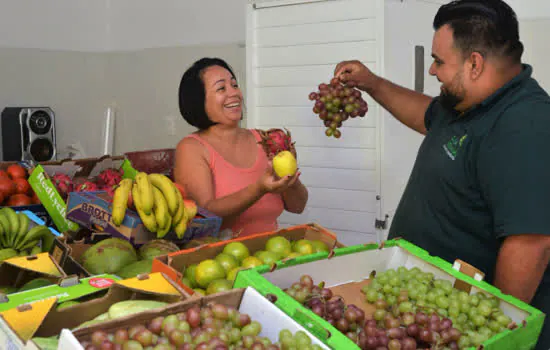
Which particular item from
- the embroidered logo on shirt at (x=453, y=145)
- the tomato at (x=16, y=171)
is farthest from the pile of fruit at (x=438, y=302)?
the tomato at (x=16, y=171)

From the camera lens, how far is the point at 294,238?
1.76 metres

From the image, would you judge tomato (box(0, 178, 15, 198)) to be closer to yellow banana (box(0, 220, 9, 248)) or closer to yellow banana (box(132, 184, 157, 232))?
yellow banana (box(0, 220, 9, 248))

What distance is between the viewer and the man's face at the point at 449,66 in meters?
1.69

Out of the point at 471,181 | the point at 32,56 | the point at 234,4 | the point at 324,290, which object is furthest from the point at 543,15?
the point at 32,56

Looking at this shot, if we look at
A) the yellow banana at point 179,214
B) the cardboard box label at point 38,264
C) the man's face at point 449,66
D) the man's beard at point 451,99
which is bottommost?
the cardboard box label at point 38,264

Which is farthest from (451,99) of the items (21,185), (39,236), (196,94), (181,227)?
(21,185)

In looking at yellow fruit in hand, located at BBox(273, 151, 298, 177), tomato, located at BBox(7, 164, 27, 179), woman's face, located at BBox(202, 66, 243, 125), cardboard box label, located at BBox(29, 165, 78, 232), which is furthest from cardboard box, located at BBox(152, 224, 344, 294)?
tomato, located at BBox(7, 164, 27, 179)

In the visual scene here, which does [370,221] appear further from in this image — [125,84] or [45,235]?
[125,84]

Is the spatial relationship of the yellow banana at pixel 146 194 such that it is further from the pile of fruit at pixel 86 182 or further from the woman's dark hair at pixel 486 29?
the woman's dark hair at pixel 486 29

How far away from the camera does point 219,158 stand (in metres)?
2.35

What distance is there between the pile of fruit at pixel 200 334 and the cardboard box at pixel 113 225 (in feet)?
2.48

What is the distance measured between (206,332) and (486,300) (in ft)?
2.25

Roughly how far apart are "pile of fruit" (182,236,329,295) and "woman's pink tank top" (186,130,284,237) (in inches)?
26.1

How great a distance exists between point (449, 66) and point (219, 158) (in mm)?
1059
